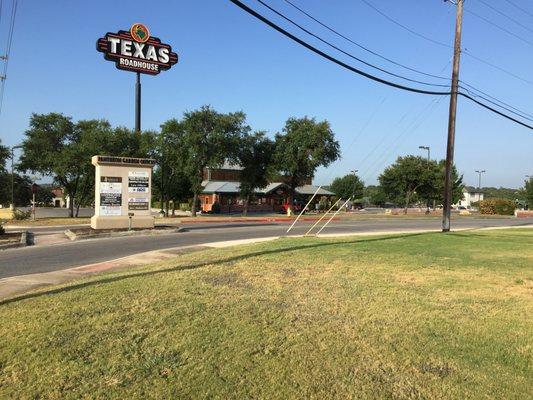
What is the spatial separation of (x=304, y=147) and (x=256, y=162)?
5.08 metres

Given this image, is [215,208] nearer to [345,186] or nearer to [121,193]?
[121,193]

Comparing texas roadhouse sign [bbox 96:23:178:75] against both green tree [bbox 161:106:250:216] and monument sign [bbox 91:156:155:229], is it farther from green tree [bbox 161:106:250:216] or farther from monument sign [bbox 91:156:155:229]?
monument sign [bbox 91:156:155:229]

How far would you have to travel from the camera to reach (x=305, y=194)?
2579 inches

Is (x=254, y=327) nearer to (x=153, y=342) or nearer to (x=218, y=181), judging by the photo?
(x=153, y=342)

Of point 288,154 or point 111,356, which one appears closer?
point 111,356

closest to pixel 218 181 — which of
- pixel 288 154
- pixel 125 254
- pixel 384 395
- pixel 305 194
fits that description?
pixel 305 194

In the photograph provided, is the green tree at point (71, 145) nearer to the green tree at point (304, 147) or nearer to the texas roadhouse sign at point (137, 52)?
the texas roadhouse sign at point (137, 52)

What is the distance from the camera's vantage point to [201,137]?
40.5 meters

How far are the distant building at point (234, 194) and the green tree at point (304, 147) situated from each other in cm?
658

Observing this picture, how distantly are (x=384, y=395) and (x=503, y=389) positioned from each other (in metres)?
1.01

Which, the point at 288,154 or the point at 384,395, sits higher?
the point at 288,154

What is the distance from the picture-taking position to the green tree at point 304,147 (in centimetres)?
4825

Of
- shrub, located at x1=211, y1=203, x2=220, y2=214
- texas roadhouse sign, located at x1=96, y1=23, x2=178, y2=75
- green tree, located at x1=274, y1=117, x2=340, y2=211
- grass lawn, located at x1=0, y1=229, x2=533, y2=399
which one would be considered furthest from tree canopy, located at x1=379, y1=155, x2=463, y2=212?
grass lawn, located at x1=0, y1=229, x2=533, y2=399

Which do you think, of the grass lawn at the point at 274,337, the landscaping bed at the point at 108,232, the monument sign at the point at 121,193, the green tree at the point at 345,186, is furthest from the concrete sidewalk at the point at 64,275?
the green tree at the point at 345,186
